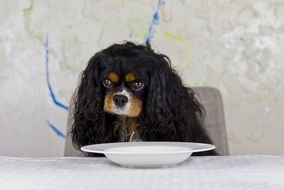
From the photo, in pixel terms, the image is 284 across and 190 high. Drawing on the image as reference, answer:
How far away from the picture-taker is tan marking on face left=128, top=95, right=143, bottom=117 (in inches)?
55.9

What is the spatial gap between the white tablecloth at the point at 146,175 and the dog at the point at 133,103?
45 cm

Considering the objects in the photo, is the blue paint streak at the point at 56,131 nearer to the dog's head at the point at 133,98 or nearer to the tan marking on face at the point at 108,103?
the dog's head at the point at 133,98

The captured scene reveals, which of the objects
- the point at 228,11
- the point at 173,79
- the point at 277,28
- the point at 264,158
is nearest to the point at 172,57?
the point at 228,11

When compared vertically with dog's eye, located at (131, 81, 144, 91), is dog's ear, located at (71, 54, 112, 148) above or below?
below

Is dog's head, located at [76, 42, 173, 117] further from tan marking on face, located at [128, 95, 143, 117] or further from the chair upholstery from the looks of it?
the chair upholstery

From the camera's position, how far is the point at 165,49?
2160mm

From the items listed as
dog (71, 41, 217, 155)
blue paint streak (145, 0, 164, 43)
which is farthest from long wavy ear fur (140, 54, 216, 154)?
blue paint streak (145, 0, 164, 43)

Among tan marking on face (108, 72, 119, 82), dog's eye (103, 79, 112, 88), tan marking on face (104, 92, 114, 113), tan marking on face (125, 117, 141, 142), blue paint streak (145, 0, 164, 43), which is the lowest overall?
tan marking on face (125, 117, 141, 142)

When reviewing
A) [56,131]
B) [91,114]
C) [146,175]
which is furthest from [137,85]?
[56,131]

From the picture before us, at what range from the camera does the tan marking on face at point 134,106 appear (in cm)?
142

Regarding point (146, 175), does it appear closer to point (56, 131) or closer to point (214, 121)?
point (214, 121)

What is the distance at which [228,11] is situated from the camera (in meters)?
2.15

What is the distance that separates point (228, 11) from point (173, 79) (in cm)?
72

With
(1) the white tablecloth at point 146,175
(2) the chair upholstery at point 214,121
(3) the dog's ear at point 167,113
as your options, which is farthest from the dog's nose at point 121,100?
(1) the white tablecloth at point 146,175
